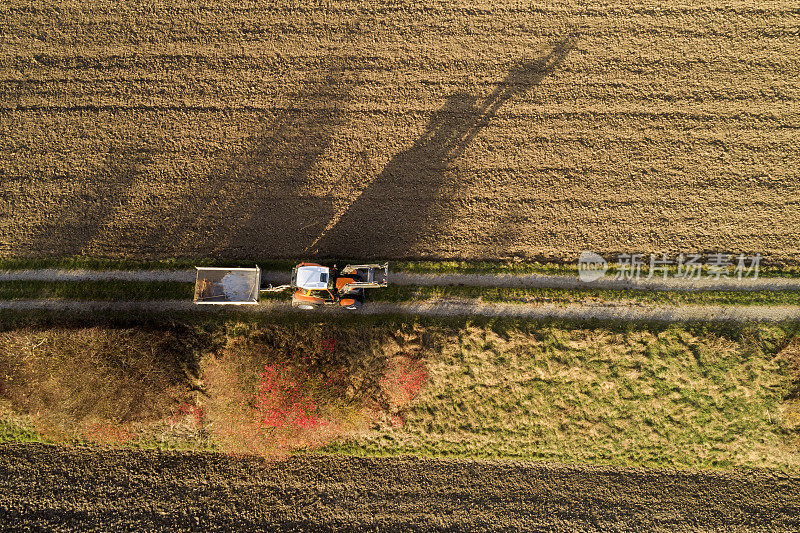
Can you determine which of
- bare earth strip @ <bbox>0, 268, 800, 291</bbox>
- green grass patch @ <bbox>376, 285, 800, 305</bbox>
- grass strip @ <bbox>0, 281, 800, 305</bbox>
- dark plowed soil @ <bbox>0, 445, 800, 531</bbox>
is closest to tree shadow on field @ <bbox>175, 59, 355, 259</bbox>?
bare earth strip @ <bbox>0, 268, 800, 291</bbox>

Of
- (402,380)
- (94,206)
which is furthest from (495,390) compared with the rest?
(94,206)

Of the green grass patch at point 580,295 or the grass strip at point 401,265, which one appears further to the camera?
the grass strip at point 401,265

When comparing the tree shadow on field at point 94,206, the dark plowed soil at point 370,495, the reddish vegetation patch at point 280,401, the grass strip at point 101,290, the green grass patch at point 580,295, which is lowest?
the dark plowed soil at point 370,495

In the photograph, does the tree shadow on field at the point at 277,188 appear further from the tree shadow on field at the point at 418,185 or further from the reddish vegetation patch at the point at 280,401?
the reddish vegetation patch at the point at 280,401

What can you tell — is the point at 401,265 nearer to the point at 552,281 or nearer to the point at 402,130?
the point at 402,130

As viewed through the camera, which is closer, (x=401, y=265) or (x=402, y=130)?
(x=401, y=265)

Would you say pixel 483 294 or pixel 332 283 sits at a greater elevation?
pixel 332 283

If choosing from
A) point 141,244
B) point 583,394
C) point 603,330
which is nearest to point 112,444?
point 141,244

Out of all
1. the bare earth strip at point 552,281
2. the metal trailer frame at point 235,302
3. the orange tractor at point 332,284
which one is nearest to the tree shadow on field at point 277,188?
the metal trailer frame at point 235,302

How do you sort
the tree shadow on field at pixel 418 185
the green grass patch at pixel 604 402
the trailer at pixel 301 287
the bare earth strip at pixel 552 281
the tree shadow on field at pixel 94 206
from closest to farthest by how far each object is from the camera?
the trailer at pixel 301 287 < the green grass patch at pixel 604 402 < the bare earth strip at pixel 552 281 < the tree shadow on field at pixel 418 185 < the tree shadow on field at pixel 94 206
